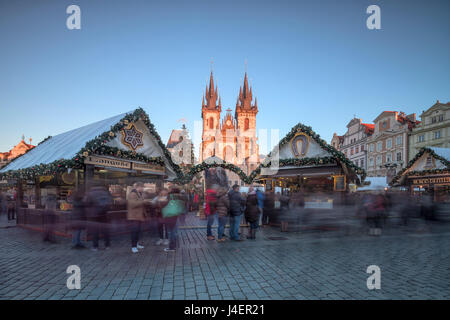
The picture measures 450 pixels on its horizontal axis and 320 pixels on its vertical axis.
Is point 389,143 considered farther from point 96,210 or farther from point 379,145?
point 96,210

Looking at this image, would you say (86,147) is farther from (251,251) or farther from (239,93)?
(239,93)

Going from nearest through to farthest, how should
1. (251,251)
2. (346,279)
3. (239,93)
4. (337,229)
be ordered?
(346,279)
(251,251)
(337,229)
(239,93)

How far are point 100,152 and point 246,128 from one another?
71402mm

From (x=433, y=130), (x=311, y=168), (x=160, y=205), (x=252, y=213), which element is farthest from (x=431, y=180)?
(x=433, y=130)

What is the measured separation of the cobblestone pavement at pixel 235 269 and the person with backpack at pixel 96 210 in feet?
1.31

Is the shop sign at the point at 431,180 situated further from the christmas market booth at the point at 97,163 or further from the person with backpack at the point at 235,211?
the christmas market booth at the point at 97,163

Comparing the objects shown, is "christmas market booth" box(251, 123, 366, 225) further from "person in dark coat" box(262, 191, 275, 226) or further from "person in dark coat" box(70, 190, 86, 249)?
"person in dark coat" box(70, 190, 86, 249)

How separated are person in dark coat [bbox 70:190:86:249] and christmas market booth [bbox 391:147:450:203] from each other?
15.6m

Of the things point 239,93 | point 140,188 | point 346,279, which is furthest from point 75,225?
point 239,93

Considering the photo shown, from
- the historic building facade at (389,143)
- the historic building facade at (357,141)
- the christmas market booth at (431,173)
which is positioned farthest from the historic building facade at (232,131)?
the christmas market booth at (431,173)

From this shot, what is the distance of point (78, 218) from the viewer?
6.54 meters

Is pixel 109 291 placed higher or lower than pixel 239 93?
lower

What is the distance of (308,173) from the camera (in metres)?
10.2
